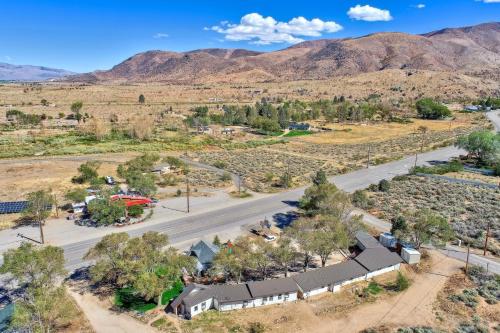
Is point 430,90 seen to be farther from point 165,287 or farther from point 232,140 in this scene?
point 165,287

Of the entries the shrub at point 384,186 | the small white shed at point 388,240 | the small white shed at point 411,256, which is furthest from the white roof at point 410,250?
the shrub at point 384,186

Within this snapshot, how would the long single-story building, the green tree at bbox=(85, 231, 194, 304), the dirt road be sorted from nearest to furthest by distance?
the dirt road, the green tree at bbox=(85, 231, 194, 304), the long single-story building

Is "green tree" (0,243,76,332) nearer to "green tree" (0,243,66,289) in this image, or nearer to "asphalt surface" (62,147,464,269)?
"green tree" (0,243,66,289)

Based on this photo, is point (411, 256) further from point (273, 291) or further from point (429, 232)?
point (273, 291)

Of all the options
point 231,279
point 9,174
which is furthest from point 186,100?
point 231,279

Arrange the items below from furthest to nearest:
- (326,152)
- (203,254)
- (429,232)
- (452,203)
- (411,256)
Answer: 1. (326,152)
2. (452,203)
3. (429,232)
4. (411,256)
5. (203,254)

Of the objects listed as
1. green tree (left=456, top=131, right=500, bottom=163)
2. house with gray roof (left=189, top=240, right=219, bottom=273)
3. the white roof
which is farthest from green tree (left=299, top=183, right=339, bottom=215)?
green tree (left=456, top=131, right=500, bottom=163)

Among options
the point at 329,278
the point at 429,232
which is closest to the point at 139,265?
the point at 329,278
